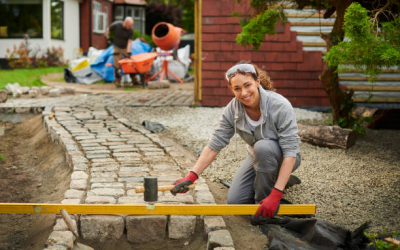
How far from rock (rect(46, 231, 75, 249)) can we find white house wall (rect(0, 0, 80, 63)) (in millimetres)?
16744

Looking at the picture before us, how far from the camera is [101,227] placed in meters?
3.43

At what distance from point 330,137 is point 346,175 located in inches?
47.6

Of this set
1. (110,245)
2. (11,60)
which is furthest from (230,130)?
(11,60)

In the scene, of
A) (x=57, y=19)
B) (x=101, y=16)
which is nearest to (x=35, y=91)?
(x=57, y=19)

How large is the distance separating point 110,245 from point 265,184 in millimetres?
1265

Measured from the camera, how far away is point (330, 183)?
4.52 meters

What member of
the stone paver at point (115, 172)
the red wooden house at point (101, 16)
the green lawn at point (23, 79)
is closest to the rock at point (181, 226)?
the stone paver at point (115, 172)

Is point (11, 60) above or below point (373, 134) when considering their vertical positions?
above

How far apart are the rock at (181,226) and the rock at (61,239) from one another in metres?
0.72

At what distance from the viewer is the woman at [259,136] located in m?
3.36

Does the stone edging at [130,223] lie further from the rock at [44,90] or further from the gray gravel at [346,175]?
the rock at [44,90]

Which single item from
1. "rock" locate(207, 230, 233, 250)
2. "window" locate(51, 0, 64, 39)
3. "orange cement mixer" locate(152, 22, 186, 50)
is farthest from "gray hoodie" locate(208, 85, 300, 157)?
"window" locate(51, 0, 64, 39)

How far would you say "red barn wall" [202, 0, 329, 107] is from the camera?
9336 millimetres

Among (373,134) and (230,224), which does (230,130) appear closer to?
(230,224)
